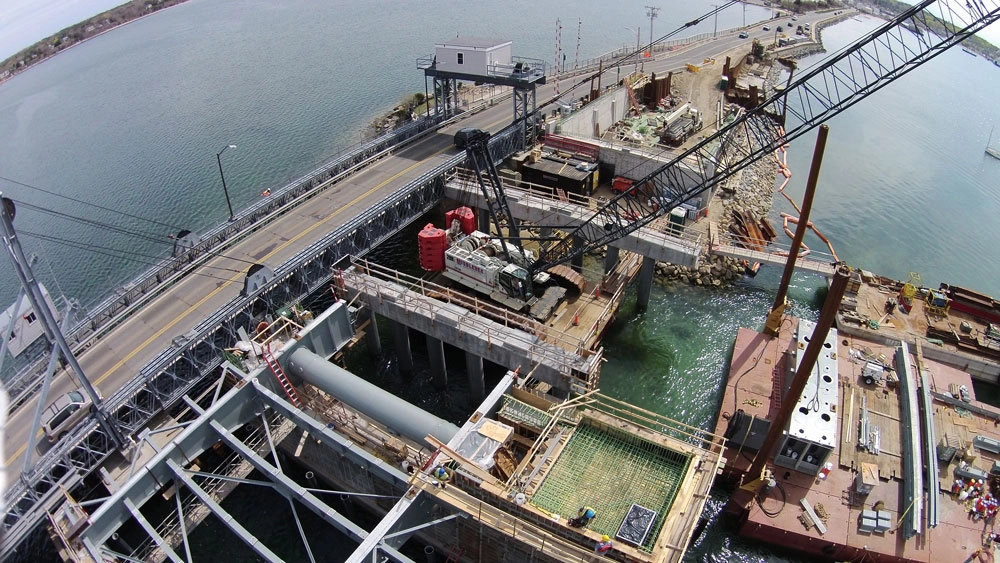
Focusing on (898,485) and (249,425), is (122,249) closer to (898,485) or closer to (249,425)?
(249,425)

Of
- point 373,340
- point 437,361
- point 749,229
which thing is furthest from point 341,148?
point 749,229

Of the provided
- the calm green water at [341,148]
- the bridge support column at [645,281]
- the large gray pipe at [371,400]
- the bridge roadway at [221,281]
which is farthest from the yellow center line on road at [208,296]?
the bridge support column at [645,281]


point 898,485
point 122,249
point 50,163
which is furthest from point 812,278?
point 50,163

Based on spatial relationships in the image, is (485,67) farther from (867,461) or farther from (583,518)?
(583,518)

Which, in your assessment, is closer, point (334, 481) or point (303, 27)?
point (334, 481)

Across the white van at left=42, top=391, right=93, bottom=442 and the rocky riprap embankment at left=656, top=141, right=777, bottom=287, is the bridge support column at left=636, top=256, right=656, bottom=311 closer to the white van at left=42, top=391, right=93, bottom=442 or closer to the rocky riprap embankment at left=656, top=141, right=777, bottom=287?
the rocky riprap embankment at left=656, top=141, right=777, bottom=287

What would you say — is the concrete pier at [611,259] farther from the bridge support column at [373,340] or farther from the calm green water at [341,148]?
the bridge support column at [373,340]
